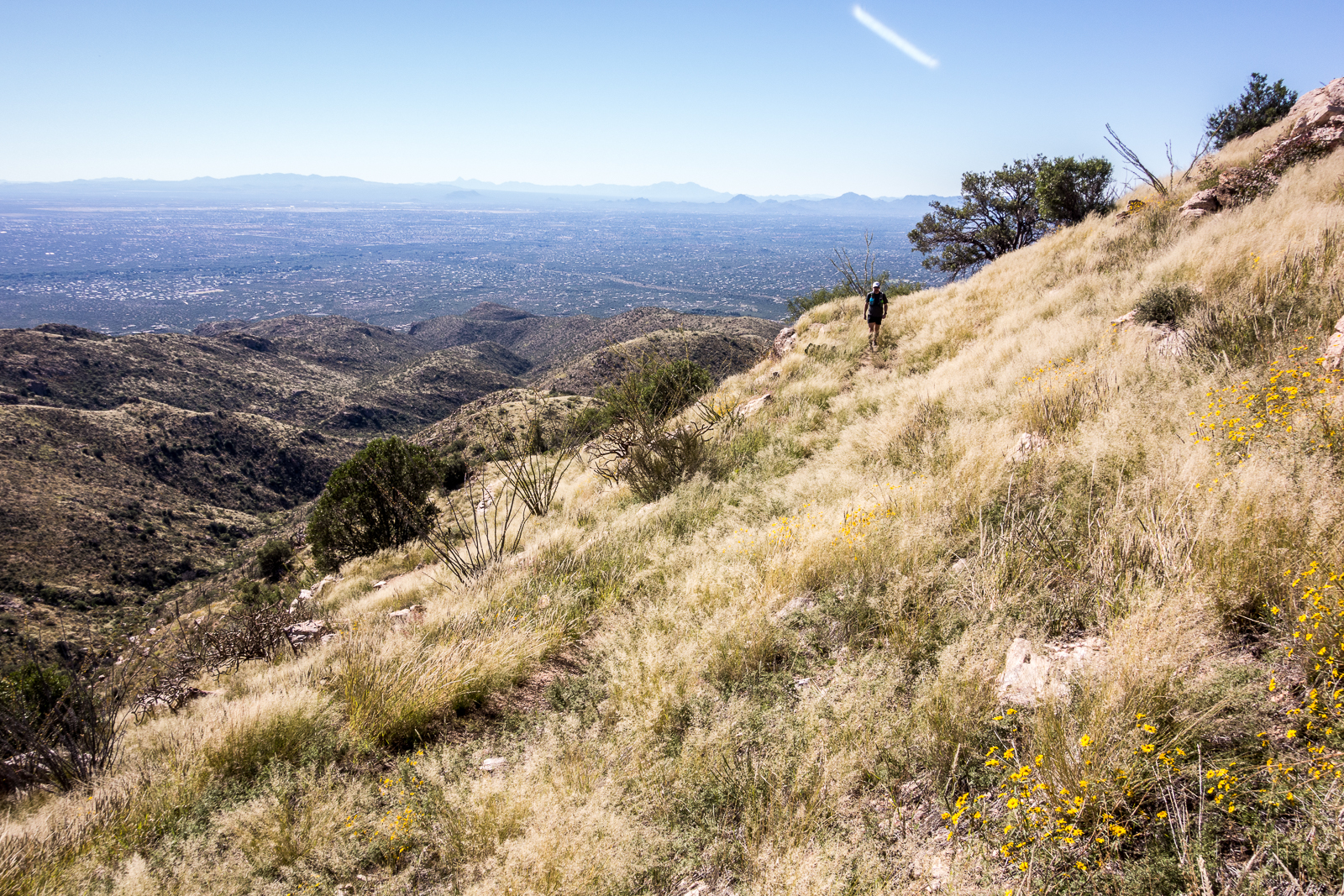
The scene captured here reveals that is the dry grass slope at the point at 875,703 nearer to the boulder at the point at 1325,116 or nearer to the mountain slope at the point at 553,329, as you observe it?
the boulder at the point at 1325,116

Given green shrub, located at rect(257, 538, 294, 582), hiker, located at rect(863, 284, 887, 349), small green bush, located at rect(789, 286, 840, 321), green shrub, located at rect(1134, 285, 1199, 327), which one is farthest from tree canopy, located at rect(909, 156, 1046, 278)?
green shrub, located at rect(257, 538, 294, 582)

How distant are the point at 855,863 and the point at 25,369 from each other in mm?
111921

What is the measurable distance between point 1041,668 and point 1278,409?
263 cm

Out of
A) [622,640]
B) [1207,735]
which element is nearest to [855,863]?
[1207,735]

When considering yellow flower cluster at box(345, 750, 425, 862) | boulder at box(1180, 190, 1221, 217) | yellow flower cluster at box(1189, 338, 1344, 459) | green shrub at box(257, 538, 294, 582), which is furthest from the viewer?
green shrub at box(257, 538, 294, 582)

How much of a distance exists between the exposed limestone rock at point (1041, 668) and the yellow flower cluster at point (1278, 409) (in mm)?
1849

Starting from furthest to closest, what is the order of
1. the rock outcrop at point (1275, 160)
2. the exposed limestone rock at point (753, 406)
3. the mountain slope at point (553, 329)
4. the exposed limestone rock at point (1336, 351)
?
the mountain slope at point (553, 329)
the rock outcrop at point (1275, 160)
the exposed limestone rock at point (753, 406)
the exposed limestone rock at point (1336, 351)

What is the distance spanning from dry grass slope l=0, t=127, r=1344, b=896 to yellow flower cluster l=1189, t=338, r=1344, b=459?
2cm

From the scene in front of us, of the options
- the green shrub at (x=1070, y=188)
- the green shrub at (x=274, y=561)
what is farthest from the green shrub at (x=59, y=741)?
the green shrub at (x=274, y=561)

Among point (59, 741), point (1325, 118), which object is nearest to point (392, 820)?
point (59, 741)

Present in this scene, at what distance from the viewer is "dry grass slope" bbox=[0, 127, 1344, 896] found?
6.56 ft

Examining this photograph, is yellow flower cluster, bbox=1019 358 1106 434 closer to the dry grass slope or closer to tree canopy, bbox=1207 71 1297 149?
the dry grass slope

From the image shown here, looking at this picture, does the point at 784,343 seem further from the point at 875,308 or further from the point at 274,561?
the point at 274,561

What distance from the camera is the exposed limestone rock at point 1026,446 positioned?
4.66 metres
